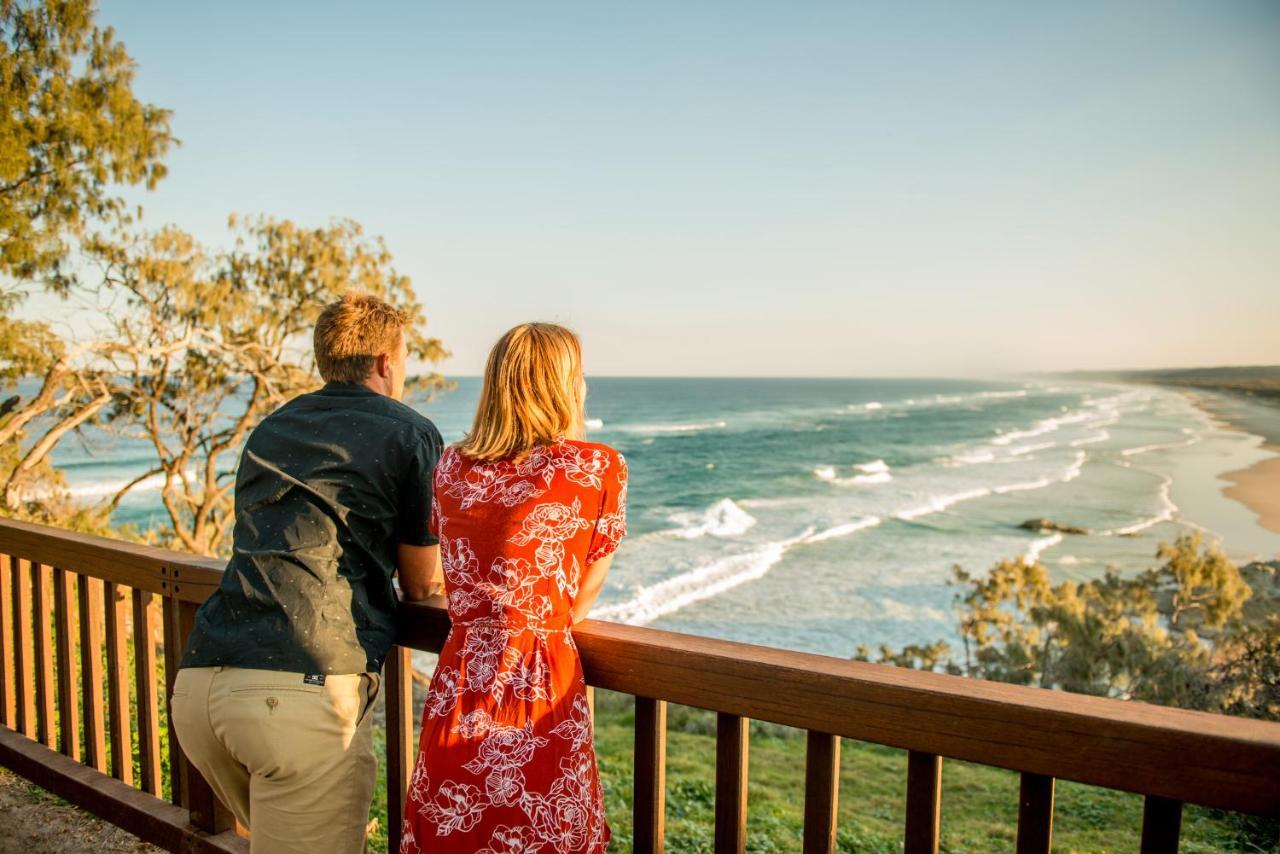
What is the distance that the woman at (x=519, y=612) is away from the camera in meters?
1.52

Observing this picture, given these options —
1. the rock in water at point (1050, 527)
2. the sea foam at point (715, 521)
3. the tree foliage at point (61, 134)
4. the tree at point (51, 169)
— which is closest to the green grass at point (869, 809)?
the tree at point (51, 169)

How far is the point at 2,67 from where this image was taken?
7.51 meters

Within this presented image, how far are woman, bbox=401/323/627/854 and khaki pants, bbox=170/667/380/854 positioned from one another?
227 millimetres

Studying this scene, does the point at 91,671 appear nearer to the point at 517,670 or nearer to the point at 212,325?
the point at 517,670

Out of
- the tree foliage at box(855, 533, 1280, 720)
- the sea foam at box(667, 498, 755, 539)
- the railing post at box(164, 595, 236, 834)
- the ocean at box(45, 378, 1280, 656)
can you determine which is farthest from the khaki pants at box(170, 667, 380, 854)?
the sea foam at box(667, 498, 755, 539)

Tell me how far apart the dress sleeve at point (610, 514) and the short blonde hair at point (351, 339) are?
26.1 inches

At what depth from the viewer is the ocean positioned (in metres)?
17.7

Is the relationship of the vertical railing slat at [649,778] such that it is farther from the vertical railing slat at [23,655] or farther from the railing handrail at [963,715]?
the vertical railing slat at [23,655]

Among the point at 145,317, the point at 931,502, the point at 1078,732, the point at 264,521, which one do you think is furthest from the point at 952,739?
the point at 931,502

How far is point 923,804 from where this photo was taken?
1351mm

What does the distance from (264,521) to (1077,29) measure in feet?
72.8

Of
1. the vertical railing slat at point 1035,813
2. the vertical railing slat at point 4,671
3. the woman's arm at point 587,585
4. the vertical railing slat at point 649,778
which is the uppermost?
the woman's arm at point 587,585

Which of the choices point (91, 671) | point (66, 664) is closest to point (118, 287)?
point (66, 664)

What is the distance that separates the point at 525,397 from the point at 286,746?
88 centimetres
